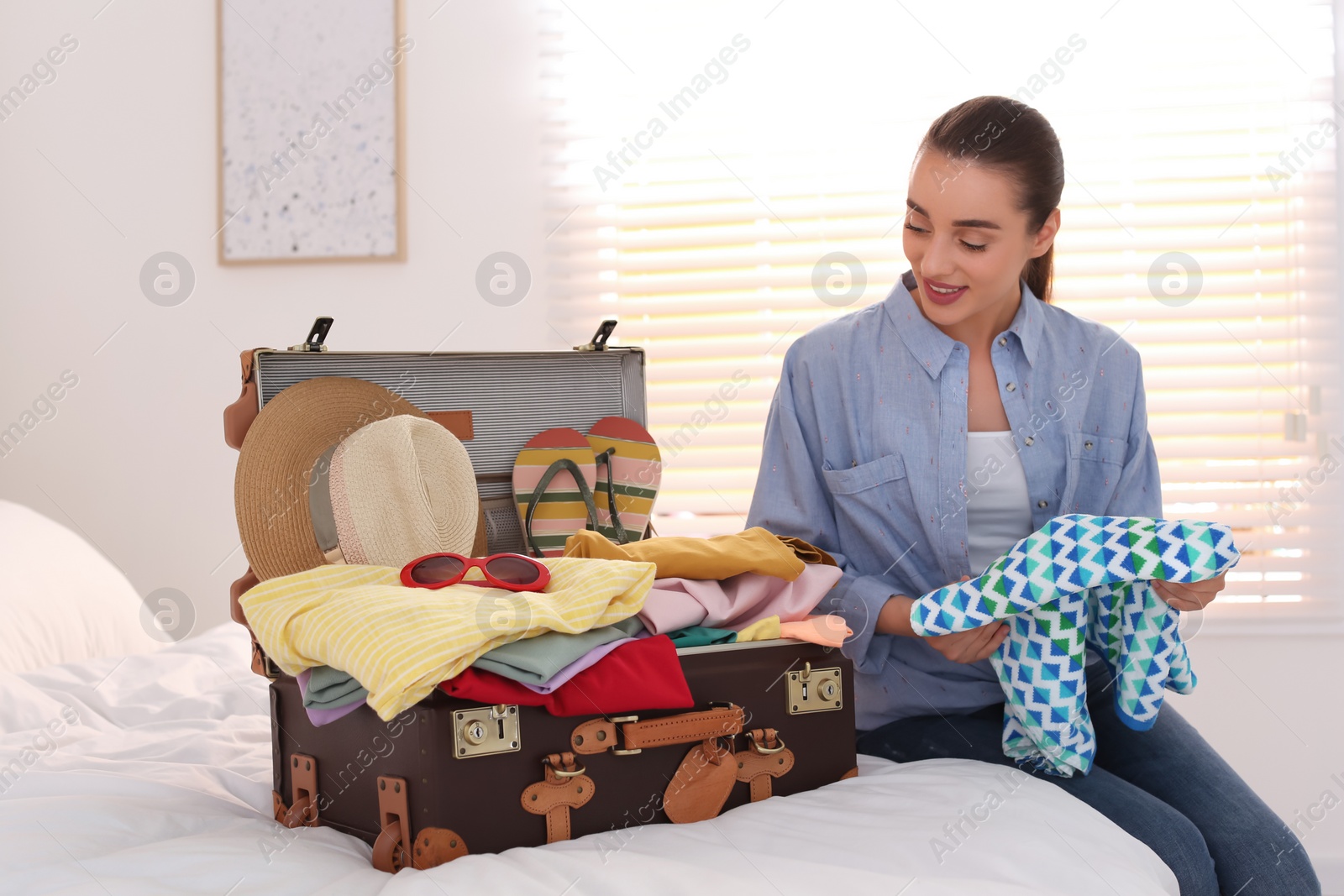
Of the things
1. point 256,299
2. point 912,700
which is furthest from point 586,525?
point 256,299

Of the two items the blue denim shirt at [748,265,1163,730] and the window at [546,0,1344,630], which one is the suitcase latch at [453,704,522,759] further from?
the window at [546,0,1344,630]

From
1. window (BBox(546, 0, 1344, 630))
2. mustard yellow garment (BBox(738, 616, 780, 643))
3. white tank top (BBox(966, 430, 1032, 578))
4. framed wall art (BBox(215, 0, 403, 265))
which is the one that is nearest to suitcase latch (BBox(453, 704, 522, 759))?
mustard yellow garment (BBox(738, 616, 780, 643))

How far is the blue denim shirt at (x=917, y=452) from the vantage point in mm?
1211

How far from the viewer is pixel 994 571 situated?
A: 98 centimetres

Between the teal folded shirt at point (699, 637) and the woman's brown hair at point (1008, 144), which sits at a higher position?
the woman's brown hair at point (1008, 144)

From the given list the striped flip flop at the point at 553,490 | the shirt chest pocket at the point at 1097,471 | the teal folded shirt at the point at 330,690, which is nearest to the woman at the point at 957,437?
the shirt chest pocket at the point at 1097,471

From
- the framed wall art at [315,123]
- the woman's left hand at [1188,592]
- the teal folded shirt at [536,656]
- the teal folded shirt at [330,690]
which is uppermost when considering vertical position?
the framed wall art at [315,123]

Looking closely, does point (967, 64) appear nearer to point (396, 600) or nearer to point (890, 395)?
point (890, 395)

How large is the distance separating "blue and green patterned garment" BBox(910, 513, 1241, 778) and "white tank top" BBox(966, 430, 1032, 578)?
0.17 meters

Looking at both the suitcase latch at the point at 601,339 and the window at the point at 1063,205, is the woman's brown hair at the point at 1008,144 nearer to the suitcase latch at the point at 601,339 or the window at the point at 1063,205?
the suitcase latch at the point at 601,339

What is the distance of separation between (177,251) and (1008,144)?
6.28 ft

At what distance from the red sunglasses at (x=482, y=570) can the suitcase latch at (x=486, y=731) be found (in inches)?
4.9

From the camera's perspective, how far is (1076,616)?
1001 millimetres

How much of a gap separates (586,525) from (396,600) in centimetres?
51
